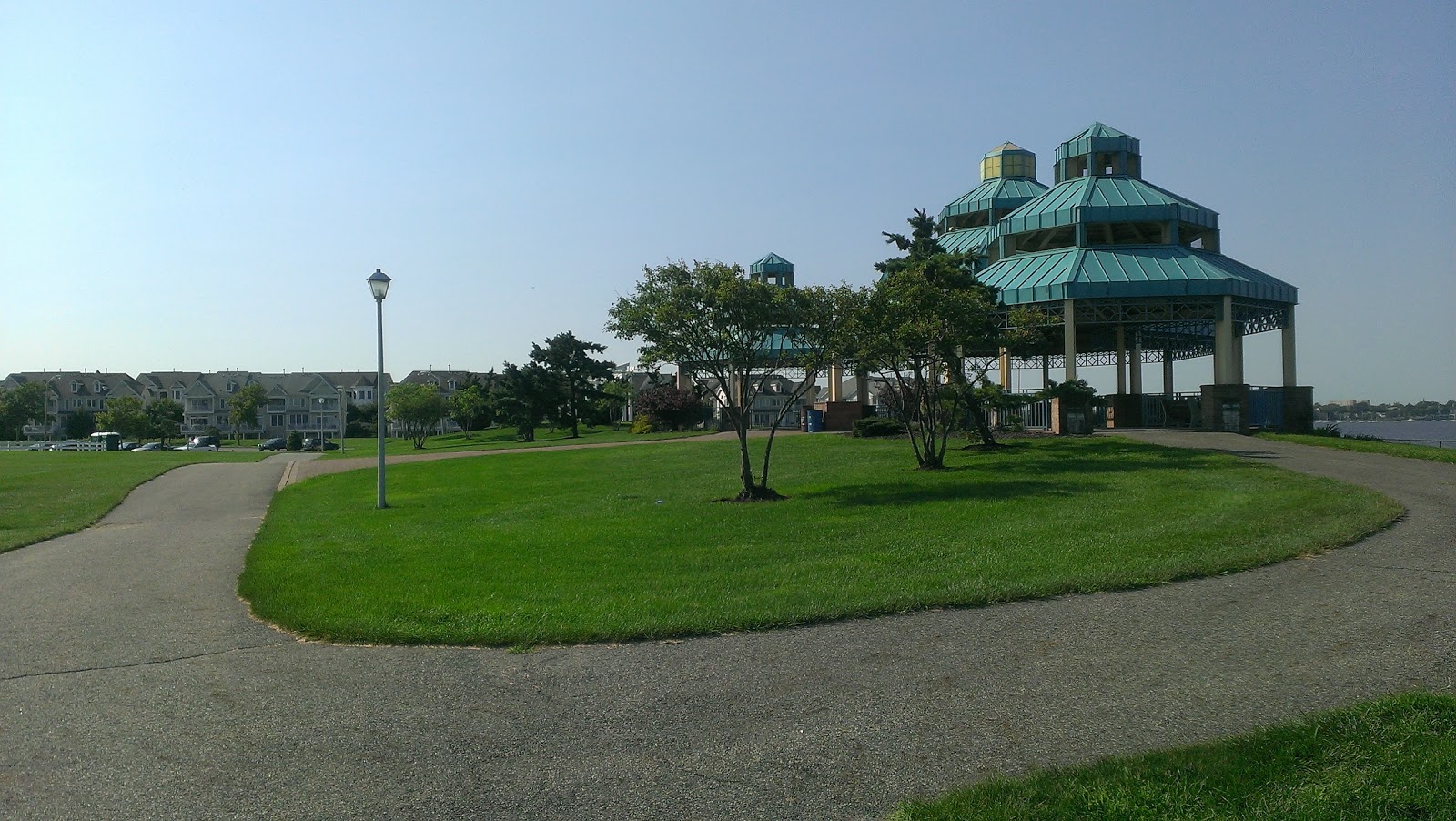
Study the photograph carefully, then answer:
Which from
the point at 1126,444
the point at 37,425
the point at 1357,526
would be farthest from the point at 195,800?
the point at 37,425

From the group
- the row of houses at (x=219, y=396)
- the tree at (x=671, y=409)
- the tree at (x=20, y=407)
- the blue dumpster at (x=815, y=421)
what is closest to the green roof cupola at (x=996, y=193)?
the blue dumpster at (x=815, y=421)

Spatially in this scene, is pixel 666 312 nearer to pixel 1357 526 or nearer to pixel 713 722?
pixel 1357 526

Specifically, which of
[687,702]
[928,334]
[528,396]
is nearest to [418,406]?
[528,396]

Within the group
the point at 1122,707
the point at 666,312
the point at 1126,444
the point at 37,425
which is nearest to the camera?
the point at 1122,707

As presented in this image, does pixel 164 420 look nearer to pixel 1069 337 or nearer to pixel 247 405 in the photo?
pixel 247 405

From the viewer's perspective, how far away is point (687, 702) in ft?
20.1

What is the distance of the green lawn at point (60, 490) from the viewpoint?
18.0 meters

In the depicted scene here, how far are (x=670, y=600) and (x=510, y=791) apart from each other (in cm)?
428

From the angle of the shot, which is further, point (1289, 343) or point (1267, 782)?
point (1289, 343)

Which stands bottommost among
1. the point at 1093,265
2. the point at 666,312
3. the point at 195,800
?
the point at 195,800

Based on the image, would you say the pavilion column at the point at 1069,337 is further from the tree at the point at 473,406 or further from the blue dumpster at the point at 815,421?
the tree at the point at 473,406

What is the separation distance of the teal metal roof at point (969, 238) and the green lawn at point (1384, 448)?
16.1 metres

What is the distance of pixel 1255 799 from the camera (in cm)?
435

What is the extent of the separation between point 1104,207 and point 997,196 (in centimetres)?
1105
